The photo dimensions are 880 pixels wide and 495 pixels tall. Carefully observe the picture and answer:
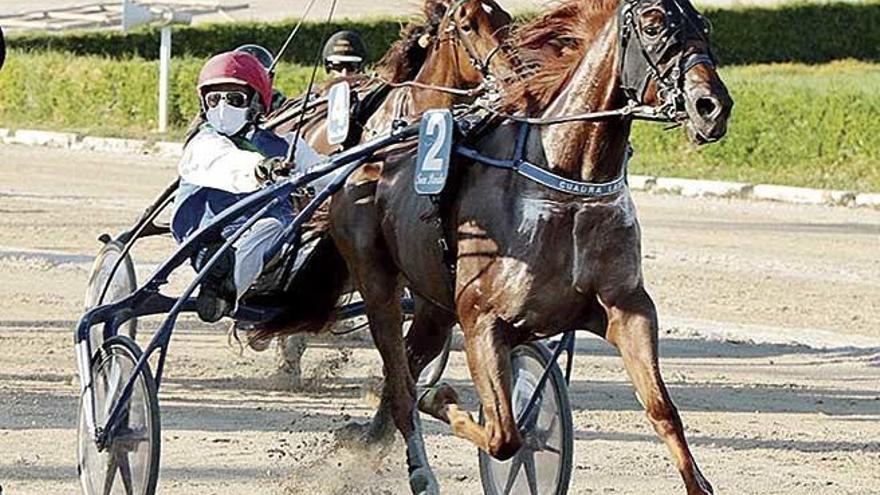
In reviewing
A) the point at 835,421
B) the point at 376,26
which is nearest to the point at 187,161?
the point at 835,421

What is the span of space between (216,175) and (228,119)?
9.5 inches

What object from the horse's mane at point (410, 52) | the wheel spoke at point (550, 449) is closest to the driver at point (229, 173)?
the wheel spoke at point (550, 449)

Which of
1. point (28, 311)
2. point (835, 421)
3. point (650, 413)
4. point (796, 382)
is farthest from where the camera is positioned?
point (28, 311)

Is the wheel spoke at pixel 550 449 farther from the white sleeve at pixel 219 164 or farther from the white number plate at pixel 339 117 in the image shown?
the white number plate at pixel 339 117

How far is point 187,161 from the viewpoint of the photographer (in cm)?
634

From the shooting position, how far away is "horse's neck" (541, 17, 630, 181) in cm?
532

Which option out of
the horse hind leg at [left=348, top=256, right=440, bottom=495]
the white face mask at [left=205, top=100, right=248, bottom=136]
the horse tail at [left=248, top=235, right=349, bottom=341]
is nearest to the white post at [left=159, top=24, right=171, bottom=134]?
the horse tail at [left=248, top=235, right=349, bottom=341]

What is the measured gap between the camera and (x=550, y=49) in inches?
225

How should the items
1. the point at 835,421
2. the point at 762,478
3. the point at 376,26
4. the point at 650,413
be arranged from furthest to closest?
the point at 376,26
the point at 835,421
the point at 762,478
the point at 650,413

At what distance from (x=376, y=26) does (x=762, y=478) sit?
2287 centimetres

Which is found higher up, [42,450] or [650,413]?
[650,413]

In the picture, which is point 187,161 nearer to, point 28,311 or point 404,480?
point 404,480

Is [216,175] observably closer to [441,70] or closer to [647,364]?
[647,364]

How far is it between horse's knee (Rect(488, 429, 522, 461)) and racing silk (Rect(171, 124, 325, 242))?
46.6 inches
